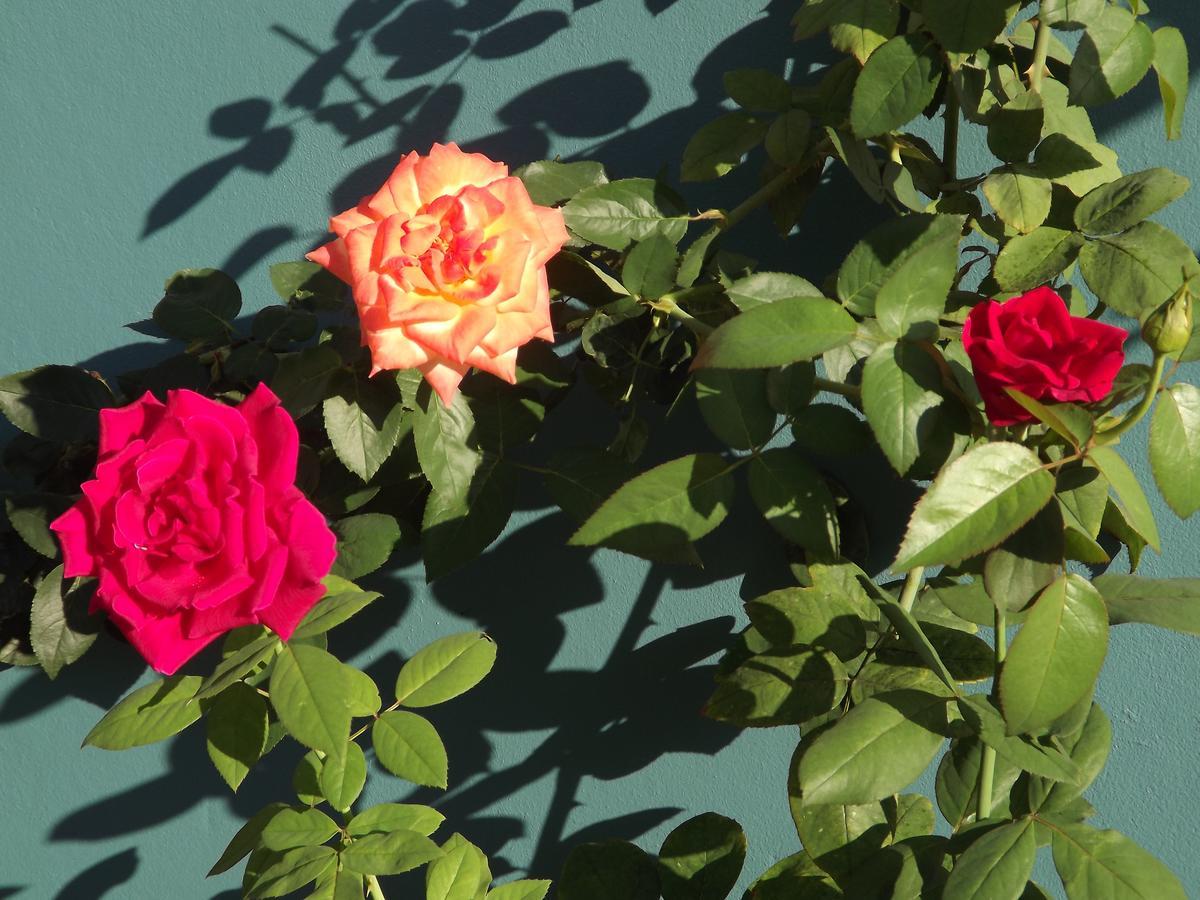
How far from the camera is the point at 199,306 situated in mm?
835

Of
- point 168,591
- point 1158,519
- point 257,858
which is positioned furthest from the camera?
point 1158,519

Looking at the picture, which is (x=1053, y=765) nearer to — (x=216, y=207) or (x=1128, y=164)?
(x=1128, y=164)

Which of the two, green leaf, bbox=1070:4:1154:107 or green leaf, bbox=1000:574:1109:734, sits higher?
green leaf, bbox=1070:4:1154:107

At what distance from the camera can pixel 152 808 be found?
3.34 ft

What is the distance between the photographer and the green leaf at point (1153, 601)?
0.68 meters

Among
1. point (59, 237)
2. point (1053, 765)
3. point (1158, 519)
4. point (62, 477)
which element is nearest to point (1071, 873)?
point (1053, 765)

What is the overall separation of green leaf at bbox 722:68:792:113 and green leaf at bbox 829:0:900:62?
0.06 meters

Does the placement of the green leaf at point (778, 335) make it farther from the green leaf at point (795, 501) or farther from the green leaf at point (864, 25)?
the green leaf at point (864, 25)

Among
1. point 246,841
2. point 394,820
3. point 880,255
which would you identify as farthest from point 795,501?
point 246,841

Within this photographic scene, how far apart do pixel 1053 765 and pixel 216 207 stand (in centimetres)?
78

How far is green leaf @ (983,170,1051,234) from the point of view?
0.75 meters

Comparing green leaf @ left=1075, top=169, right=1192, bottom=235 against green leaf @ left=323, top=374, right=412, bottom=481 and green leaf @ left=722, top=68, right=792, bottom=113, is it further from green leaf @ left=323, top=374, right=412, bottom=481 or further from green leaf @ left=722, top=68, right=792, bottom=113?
green leaf @ left=323, top=374, right=412, bottom=481

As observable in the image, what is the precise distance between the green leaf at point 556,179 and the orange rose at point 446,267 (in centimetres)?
11

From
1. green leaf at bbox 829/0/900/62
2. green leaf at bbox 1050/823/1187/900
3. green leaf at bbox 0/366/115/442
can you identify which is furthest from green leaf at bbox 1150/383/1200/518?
green leaf at bbox 0/366/115/442
